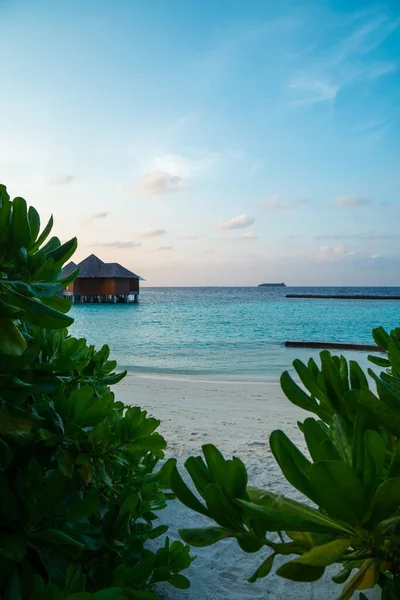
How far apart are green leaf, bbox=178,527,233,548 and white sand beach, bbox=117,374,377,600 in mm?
1000

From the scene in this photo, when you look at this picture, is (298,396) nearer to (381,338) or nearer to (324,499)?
(324,499)

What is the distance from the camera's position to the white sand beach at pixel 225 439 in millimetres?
1540

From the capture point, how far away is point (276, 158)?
46.4ft

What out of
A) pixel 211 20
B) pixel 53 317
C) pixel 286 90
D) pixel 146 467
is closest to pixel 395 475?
pixel 53 317

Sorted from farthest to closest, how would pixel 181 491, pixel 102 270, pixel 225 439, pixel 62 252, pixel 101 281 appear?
pixel 101 281, pixel 102 270, pixel 225 439, pixel 62 252, pixel 181 491

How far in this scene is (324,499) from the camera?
41 cm

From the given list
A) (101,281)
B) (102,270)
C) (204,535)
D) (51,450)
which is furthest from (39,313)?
(101,281)

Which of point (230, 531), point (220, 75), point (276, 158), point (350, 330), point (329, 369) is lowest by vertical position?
point (350, 330)

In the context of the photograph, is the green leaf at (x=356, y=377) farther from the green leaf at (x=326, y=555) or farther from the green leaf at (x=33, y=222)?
the green leaf at (x=33, y=222)

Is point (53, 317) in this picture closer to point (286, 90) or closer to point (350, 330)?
point (286, 90)

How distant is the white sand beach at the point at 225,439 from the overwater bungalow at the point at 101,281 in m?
30.0

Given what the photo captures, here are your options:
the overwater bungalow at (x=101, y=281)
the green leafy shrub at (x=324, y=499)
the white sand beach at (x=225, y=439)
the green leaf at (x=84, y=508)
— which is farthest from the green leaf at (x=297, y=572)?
the overwater bungalow at (x=101, y=281)

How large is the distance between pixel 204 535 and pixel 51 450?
0.51m

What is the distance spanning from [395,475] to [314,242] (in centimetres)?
4414
